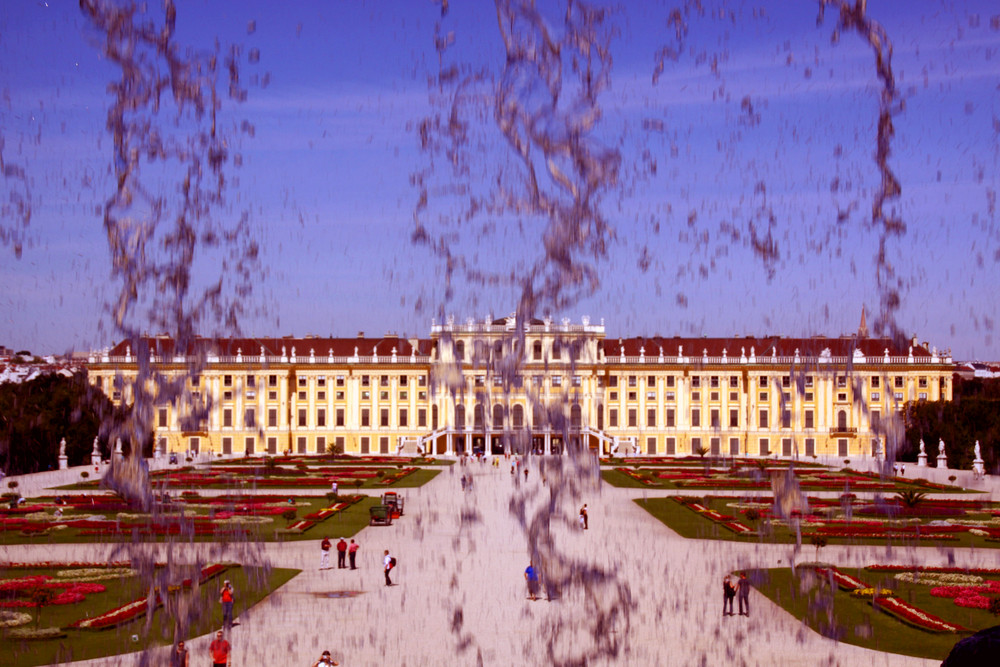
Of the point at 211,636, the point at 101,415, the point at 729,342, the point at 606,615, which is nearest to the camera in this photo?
the point at 211,636

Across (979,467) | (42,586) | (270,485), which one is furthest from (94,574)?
(979,467)

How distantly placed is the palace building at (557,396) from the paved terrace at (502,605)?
1875 inches

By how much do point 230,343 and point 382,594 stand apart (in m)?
63.3

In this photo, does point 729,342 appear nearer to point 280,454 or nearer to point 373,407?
point 373,407

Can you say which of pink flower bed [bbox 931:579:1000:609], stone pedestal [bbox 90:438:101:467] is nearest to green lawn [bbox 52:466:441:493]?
stone pedestal [bbox 90:438:101:467]

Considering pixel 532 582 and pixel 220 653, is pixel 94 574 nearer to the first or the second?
pixel 532 582

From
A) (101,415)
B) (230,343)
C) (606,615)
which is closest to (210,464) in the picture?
(101,415)

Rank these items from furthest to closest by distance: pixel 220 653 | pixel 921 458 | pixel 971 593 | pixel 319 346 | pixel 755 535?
pixel 319 346
pixel 921 458
pixel 755 535
pixel 971 593
pixel 220 653

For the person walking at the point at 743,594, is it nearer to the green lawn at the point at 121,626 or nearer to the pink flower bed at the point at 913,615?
the pink flower bed at the point at 913,615

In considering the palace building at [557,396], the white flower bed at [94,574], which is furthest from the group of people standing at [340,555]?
the palace building at [557,396]

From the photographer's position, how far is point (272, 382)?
3162 inches

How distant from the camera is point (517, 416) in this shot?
77188mm

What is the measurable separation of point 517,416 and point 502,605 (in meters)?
59.5

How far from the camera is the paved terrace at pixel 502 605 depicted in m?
14.8
